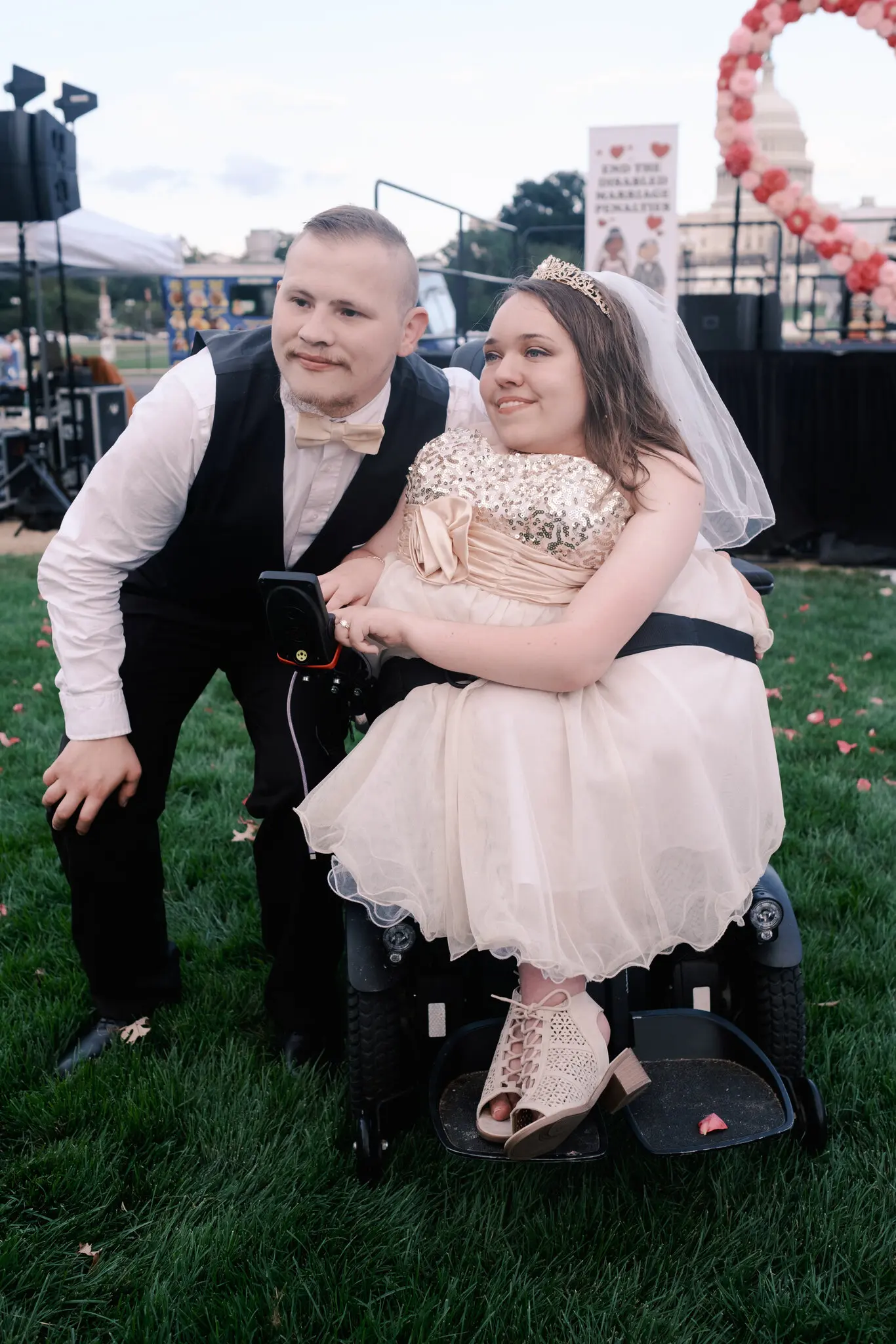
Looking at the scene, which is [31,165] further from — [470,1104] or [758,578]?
[470,1104]

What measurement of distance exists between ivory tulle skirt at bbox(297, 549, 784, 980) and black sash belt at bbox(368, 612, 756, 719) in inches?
1.1

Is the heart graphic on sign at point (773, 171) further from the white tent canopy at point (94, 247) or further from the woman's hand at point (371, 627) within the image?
the woman's hand at point (371, 627)

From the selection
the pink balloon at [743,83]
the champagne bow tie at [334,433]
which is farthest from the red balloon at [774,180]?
the champagne bow tie at [334,433]

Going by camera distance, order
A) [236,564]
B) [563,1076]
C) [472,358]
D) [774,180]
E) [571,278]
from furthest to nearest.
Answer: [774,180], [472,358], [236,564], [571,278], [563,1076]

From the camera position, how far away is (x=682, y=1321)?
1.62 m

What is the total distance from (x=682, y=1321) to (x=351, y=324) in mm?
1717

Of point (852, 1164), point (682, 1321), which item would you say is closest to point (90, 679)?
point (682, 1321)

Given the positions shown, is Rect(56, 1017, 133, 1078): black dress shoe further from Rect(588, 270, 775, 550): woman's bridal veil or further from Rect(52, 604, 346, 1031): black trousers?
Rect(588, 270, 775, 550): woman's bridal veil

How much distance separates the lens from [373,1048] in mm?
1900

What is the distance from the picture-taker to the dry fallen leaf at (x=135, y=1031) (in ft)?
7.51

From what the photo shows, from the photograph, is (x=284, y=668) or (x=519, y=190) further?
(x=519, y=190)

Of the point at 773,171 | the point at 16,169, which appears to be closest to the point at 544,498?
the point at 773,171

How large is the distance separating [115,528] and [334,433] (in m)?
0.45

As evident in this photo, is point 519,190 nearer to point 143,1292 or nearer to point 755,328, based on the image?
point 755,328
